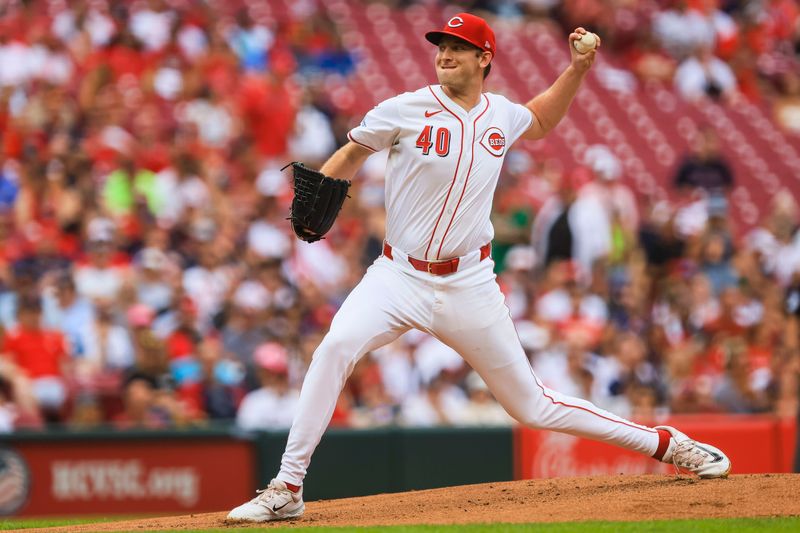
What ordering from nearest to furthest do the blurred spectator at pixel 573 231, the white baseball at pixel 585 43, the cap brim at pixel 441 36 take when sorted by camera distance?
the cap brim at pixel 441 36 → the white baseball at pixel 585 43 → the blurred spectator at pixel 573 231

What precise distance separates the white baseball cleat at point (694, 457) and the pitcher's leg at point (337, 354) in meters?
1.45

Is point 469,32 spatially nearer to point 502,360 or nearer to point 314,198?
point 314,198

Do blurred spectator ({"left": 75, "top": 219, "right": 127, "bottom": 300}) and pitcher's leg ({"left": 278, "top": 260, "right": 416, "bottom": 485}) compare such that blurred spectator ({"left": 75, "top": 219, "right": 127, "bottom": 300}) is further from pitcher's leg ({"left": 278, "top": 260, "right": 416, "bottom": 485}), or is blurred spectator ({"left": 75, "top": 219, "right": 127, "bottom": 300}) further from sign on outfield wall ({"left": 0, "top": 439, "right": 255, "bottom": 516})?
pitcher's leg ({"left": 278, "top": 260, "right": 416, "bottom": 485})

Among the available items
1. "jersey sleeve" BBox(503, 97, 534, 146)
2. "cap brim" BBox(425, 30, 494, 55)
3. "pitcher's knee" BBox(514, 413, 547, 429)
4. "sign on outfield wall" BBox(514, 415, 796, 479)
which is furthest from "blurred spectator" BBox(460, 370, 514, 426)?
"cap brim" BBox(425, 30, 494, 55)

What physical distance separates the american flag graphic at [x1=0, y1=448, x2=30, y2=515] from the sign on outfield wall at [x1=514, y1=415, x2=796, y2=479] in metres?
3.47

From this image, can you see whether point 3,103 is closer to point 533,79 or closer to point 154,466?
point 154,466

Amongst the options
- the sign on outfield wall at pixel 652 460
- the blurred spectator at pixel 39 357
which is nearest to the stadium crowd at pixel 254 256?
the blurred spectator at pixel 39 357

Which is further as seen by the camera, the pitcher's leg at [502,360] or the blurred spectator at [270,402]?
the blurred spectator at [270,402]

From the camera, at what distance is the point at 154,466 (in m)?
9.37

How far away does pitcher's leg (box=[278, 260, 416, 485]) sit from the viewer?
5.47m

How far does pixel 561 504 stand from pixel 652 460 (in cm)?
417

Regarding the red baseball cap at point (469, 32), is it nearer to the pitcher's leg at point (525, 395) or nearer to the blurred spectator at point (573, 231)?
the pitcher's leg at point (525, 395)

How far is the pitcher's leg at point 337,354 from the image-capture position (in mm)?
5469

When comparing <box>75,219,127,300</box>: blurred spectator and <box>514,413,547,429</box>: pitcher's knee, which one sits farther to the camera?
<box>75,219,127,300</box>: blurred spectator
